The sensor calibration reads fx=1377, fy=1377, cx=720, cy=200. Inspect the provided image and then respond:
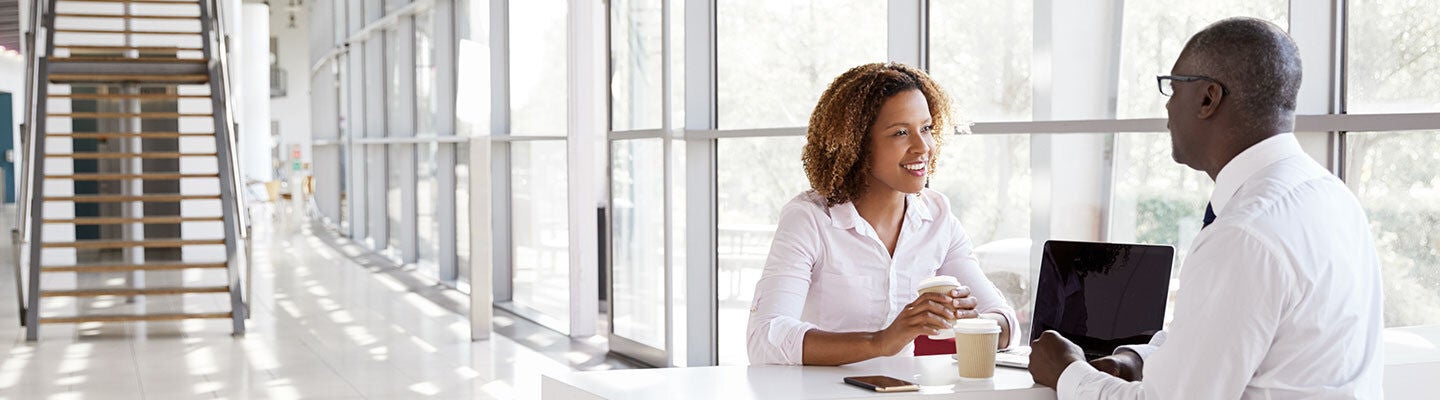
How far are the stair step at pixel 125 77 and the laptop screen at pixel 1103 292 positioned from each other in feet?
30.8

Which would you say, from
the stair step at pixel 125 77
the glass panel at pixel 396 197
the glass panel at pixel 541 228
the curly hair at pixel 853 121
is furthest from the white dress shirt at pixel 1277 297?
the glass panel at pixel 396 197

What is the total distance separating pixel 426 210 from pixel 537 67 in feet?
14.5

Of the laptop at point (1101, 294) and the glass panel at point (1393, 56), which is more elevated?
the glass panel at point (1393, 56)

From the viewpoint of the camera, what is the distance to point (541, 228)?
10.5m

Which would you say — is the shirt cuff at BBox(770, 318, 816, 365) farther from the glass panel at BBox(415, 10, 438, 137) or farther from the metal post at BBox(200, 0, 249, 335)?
the glass panel at BBox(415, 10, 438, 137)

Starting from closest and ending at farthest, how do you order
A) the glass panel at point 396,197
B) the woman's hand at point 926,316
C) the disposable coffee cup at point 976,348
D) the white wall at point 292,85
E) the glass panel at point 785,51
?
the disposable coffee cup at point 976,348
the woman's hand at point 926,316
the glass panel at point 785,51
the glass panel at point 396,197
the white wall at point 292,85

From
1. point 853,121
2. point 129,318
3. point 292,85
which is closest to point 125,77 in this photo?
point 129,318

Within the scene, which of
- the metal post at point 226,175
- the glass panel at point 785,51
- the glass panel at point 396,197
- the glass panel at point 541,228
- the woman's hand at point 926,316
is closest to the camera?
the woman's hand at point 926,316

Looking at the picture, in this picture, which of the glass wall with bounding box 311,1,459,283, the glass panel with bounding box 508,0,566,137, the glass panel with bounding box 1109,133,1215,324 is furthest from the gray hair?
the glass wall with bounding box 311,1,459,283

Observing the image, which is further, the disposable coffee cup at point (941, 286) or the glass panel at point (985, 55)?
the glass panel at point (985, 55)

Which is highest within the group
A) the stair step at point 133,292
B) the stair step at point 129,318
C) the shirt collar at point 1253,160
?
the shirt collar at point 1253,160

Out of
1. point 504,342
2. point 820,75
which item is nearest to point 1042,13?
point 820,75

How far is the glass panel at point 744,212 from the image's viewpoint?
6.76 meters

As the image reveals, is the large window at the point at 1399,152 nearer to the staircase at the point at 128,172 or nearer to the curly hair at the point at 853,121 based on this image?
the curly hair at the point at 853,121
